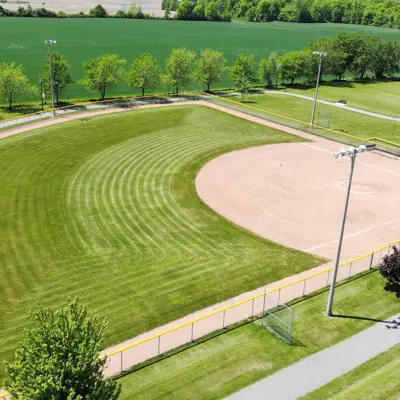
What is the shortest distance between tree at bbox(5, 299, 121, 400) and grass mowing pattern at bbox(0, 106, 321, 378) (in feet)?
33.6

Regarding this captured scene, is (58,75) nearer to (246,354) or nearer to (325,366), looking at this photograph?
(246,354)

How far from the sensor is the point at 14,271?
3356 centimetres

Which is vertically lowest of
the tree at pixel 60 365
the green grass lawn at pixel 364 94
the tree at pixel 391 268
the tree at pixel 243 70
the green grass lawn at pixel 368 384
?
the green grass lawn at pixel 368 384

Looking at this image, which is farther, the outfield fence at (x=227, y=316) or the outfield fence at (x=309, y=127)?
the outfield fence at (x=309, y=127)

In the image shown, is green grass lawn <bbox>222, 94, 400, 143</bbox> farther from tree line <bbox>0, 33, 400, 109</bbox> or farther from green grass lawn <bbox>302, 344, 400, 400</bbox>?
green grass lawn <bbox>302, 344, 400, 400</bbox>

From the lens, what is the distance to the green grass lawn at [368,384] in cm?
2388

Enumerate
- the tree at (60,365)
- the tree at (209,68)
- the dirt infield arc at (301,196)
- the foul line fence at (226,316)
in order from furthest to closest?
the tree at (209,68), the dirt infield arc at (301,196), the foul line fence at (226,316), the tree at (60,365)

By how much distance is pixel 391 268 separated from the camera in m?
32.3

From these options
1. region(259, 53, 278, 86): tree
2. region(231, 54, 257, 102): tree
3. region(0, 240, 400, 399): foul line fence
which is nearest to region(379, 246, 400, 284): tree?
region(0, 240, 400, 399): foul line fence

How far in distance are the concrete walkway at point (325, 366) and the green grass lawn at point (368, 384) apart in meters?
0.36

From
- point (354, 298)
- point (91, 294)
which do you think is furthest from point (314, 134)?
point (91, 294)

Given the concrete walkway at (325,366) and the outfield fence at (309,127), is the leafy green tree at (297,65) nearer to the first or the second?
the outfield fence at (309,127)

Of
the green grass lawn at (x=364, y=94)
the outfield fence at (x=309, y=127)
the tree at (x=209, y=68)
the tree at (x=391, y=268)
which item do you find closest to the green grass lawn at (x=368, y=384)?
the tree at (x=391, y=268)

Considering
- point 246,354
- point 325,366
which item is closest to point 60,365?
point 246,354
